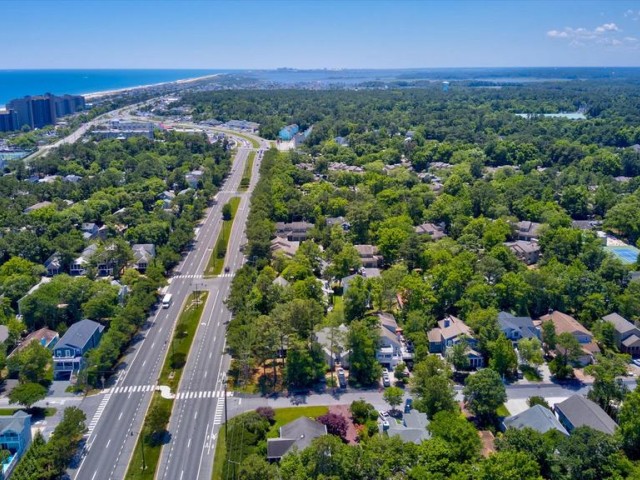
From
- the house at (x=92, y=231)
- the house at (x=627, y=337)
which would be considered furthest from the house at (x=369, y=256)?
the house at (x=92, y=231)

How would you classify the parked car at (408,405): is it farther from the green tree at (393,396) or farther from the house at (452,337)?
the house at (452,337)

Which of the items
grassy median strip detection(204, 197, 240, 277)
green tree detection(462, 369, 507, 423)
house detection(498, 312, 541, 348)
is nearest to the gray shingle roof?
grassy median strip detection(204, 197, 240, 277)

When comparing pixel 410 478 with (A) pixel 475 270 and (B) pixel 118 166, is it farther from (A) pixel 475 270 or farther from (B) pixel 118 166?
(B) pixel 118 166

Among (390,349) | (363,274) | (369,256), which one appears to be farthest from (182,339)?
(369,256)

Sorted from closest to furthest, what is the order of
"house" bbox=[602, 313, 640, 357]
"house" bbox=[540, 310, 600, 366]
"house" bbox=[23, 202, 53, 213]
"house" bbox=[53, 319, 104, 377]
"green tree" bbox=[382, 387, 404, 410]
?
"green tree" bbox=[382, 387, 404, 410] < "house" bbox=[53, 319, 104, 377] < "house" bbox=[540, 310, 600, 366] < "house" bbox=[602, 313, 640, 357] < "house" bbox=[23, 202, 53, 213]

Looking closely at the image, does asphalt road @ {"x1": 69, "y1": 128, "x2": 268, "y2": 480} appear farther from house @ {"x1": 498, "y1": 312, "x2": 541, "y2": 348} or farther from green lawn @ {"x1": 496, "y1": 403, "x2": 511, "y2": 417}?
house @ {"x1": 498, "y1": 312, "x2": 541, "y2": 348}

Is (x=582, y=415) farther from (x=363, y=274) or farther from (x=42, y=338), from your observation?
(x=42, y=338)

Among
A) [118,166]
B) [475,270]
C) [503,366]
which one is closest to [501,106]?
[118,166]
